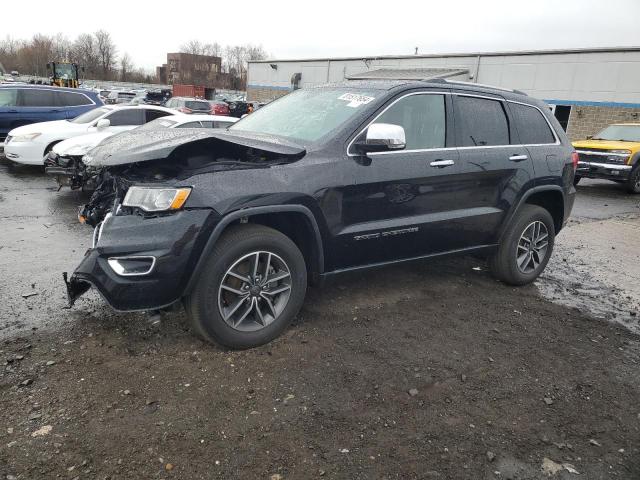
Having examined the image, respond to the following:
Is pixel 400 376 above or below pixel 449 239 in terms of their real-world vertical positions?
below

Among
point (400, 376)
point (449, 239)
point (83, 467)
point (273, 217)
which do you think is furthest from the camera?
point (449, 239)

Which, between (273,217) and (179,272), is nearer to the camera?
(179,272)

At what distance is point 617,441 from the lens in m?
2.77

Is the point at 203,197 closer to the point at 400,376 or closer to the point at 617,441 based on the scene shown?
the point at 400,376

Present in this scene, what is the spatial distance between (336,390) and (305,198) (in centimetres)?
127

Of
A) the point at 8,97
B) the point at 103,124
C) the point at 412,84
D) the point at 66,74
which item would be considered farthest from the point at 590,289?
the point at 66,74

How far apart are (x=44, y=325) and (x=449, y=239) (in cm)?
328

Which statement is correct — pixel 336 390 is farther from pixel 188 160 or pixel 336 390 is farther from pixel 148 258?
pixel 188 160

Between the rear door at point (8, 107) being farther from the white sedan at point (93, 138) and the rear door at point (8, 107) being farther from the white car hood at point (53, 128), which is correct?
the white sedan at point (93, 138)

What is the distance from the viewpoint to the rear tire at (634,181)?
1237cm

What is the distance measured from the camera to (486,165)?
4.43 meters

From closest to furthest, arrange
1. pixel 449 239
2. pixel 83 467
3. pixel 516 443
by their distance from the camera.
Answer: pixel 83 467 < pixel 516 443 < pixel 449 239

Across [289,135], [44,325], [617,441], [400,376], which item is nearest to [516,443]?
[617,441]

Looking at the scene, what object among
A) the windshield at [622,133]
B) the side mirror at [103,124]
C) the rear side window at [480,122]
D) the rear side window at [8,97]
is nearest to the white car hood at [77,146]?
the side mirror at [103,124]
